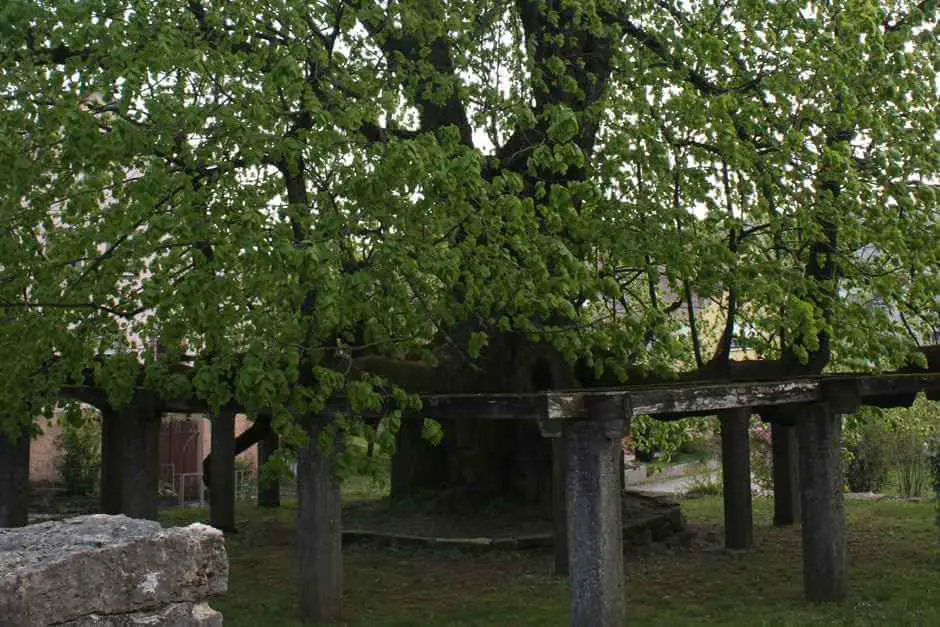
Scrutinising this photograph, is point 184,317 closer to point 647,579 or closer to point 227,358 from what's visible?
point 227,358

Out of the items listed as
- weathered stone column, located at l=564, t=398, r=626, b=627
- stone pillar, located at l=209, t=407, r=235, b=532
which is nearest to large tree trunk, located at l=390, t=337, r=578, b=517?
stone pillar, located at l=209, t=407, r=235, b=532

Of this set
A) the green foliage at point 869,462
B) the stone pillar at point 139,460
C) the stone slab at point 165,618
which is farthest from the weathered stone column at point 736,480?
the stone slab at point 165,618

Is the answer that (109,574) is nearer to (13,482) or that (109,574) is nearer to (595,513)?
(595,513)

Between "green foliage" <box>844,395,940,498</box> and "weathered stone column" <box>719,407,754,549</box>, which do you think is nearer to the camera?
"weathered stone column" <box>719,407,754,549</box>

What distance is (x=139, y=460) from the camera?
1495 centimetres

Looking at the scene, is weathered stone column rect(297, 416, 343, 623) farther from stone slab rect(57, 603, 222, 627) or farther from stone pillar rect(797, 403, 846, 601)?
stone slab rect(57, 603, 222, 627)

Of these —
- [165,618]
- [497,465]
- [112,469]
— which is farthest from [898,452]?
[165,618]

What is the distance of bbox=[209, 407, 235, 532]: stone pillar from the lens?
63.2ft

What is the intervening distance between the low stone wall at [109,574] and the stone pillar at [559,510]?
341 inches

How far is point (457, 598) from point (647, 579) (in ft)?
9.74

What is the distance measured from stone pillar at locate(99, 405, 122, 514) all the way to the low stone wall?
43.5 feet

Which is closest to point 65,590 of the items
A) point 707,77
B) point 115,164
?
point 115,164

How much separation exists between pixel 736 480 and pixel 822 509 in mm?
4743

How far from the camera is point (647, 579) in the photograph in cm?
1436
